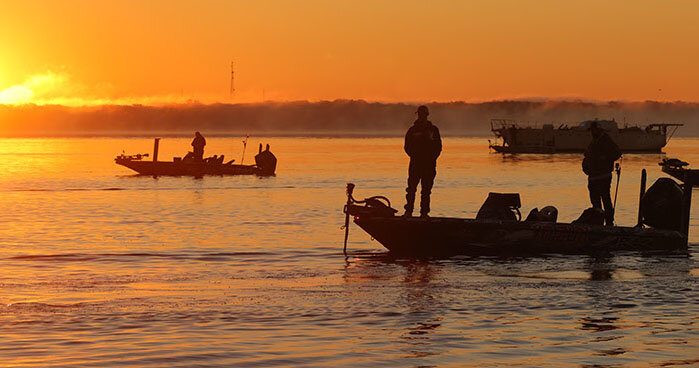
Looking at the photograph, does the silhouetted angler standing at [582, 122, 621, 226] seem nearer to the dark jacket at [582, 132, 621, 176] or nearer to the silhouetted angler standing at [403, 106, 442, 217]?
the dark jacket at [582, 132, 621, 176]

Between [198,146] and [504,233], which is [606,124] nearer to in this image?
[198,146]

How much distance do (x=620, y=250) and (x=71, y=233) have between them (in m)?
13.8

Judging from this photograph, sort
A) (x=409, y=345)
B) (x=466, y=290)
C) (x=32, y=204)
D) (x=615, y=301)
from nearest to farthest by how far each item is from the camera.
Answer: (x=409, y=345)
(x=615, y=301)
(x=466, y=290)
(x=32, y=204)

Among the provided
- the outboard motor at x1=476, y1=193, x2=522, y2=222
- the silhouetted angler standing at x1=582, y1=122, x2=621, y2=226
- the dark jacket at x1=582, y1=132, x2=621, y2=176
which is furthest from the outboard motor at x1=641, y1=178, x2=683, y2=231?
the outboard motor at x1=476, y1=193, x2=522, y2=222

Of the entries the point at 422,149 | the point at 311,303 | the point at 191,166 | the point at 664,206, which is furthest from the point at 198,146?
the point at 311,303

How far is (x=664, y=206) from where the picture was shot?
69.7 ft

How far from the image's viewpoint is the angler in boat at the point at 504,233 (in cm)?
2038

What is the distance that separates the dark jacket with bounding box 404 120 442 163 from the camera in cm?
2038

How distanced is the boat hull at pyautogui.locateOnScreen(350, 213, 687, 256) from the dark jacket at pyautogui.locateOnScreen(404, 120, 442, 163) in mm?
1206

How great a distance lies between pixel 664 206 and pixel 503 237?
3.43 meters

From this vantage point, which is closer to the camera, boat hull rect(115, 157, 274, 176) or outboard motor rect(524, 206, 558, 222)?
outboard motor rect(524, 206, 558, 222)

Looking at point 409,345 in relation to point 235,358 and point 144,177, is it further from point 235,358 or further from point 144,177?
point 144,177

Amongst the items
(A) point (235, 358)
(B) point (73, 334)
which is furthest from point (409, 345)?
(B) point (73, 334)

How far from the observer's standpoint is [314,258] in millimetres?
21328
